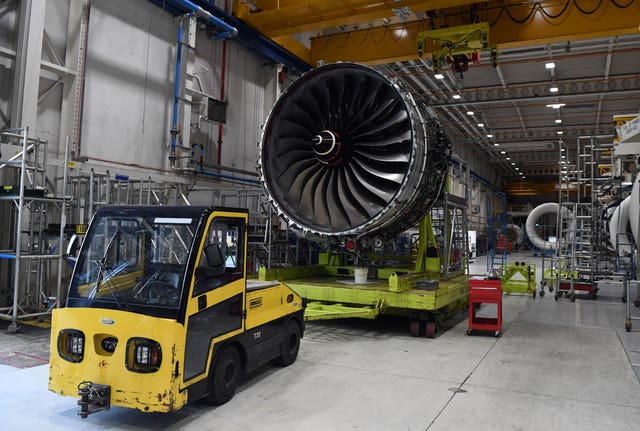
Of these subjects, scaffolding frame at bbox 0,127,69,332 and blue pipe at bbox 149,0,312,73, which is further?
blue pipe at bbox 149,0,312,73

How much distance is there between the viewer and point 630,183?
809cm

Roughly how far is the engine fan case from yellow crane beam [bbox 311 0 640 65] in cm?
350

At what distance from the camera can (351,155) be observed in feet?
20.8

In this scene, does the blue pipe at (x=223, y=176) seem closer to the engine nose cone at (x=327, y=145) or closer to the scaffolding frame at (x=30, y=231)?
the scaffolding frame at (x=30, y=231)

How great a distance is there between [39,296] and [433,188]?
526cm

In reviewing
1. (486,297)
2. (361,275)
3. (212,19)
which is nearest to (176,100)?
(212,19)

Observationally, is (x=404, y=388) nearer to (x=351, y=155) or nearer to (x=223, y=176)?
(x=351, y=155)

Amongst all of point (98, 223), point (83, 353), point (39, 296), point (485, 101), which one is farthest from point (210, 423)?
point (485, 101)

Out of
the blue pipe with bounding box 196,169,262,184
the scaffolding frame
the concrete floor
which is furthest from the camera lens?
the blue pipe with bounding box 196,169,262,184

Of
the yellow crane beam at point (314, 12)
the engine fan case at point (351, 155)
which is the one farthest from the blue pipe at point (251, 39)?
the engine fan case at point (351, 155)

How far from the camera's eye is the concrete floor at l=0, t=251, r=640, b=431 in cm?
319

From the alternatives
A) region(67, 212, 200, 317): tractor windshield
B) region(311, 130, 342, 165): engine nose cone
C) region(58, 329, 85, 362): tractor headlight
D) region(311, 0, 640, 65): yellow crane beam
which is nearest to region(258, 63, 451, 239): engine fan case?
region(311, 130, 342, 165): engine nose cone

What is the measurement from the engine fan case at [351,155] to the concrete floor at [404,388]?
4.99ft

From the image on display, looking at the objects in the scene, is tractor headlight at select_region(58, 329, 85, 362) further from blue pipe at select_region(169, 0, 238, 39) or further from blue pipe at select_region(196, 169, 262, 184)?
blue pipe at select_region(169, 0, 238, 39)
